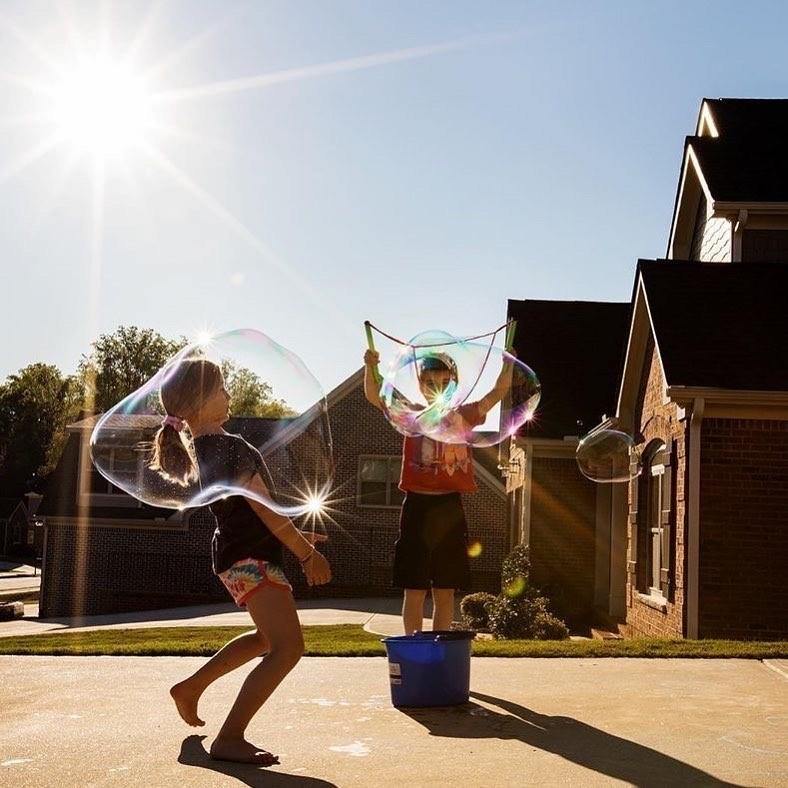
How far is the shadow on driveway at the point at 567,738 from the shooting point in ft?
12.4

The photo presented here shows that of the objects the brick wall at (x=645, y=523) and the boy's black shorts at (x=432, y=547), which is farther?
the brick wall at (x=645, y=523)

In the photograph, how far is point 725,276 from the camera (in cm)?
1275

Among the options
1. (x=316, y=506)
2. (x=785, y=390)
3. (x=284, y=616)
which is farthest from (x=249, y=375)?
(x=785, y=390)

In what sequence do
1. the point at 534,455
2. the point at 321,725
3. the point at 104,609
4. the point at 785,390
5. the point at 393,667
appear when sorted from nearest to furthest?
the point at 321,725 < the point at 393,667 < the point at 785,390 < the point at 534,455 < the point at 104,609

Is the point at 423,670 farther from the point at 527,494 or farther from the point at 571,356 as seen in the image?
the point at 571,356

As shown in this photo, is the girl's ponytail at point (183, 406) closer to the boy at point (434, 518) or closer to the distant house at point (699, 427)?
the boy at point (434, 518)

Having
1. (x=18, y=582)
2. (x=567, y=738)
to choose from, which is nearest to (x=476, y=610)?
(x=567, y=738)

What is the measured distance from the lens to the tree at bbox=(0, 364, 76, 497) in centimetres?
9131

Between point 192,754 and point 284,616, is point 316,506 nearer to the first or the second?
point 284,616

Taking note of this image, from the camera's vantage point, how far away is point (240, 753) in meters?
3.97

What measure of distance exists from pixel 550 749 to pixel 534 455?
14.0 meters

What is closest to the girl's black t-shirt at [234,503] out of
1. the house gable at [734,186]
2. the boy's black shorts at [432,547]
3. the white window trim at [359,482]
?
the boy's black shorts at [432,547]

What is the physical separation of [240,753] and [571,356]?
16.3 meters

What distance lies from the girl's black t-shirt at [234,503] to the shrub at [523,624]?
28.8 feet
